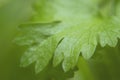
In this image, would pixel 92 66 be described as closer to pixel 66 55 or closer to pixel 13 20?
pixel 66 55

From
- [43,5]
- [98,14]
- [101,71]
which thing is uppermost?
[43,5]

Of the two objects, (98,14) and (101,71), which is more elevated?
(98,14)

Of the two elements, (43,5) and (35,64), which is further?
(43,5)

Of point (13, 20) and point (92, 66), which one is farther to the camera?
point (13, 20)

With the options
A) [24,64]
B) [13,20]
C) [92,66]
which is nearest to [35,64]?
[24,64]

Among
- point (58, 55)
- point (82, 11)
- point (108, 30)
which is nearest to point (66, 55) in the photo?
point (58, 55)

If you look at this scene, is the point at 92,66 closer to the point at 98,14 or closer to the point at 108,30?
the point at 108,30
